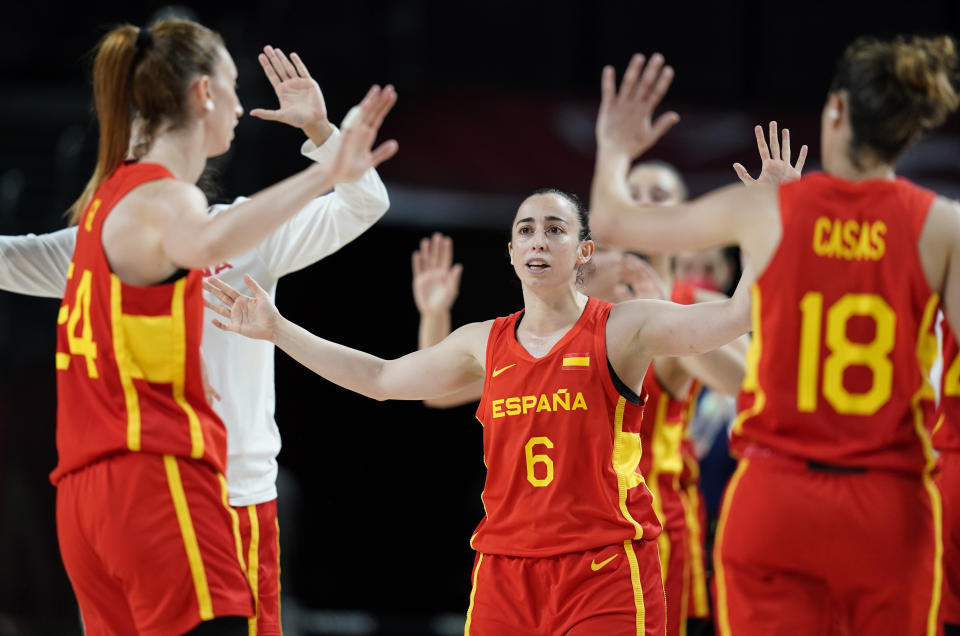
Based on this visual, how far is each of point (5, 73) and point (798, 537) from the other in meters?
8.89

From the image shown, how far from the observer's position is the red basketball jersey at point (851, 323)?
122 inches

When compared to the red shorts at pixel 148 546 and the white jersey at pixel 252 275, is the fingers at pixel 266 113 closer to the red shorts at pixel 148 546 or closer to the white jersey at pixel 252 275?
the white jersey at pixel 252 275

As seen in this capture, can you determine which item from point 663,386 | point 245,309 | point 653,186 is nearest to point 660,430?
point 663,386

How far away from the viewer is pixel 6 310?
7359mm

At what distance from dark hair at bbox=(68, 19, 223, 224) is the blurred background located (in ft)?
11.8

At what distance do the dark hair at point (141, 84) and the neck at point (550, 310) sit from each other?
1.27 metres

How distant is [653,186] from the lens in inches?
229

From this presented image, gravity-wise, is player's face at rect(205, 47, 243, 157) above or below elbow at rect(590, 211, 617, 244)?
above

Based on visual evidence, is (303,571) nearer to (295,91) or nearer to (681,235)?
(295,91)

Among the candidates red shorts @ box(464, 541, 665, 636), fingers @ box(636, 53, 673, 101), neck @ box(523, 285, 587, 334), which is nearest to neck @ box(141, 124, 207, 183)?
neck @ box(523, 285, 587, 334)

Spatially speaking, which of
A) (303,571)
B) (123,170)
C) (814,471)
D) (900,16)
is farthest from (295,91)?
(900,16)

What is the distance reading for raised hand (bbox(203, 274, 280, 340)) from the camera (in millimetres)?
3982

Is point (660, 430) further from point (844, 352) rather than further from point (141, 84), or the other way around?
point (141, 84)

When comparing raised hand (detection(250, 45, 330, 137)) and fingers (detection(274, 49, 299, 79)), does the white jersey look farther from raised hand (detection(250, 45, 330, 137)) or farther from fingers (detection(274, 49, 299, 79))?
fingers (detection(274, 49, 299, 79))
